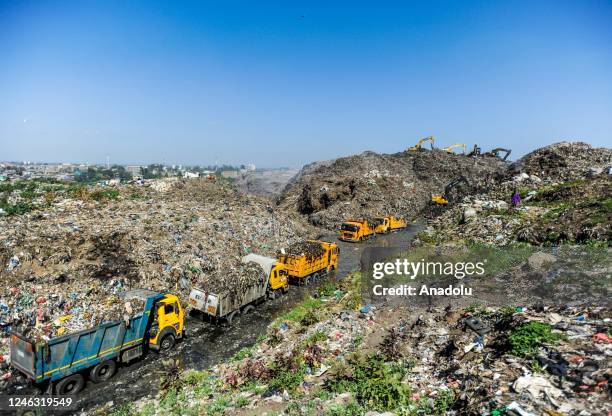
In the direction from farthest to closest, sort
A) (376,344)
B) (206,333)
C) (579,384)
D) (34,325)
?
(206,333) < (34,325) < (376,344) < (579,384)

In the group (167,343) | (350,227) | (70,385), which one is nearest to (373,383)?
(167,343)

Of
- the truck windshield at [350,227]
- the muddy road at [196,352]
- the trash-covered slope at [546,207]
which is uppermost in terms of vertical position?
the trash-covered slope at [546,207]

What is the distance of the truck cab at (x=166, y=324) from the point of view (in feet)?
37.2

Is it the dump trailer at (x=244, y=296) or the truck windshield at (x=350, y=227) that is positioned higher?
the truck windshield at (x=350, y=227)

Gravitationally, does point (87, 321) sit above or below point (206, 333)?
above

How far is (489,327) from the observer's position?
9.21m

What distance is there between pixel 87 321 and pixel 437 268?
42.8ft

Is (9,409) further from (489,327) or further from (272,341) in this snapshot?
(489,327)

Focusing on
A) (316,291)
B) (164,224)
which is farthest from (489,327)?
(164,224)

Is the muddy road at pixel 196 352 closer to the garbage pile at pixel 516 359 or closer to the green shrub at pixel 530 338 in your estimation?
the garbage pile at pixel 516 359

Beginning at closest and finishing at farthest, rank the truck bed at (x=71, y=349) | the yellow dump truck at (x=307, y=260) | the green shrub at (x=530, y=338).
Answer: the green shrub at (x=530, y=338), the truck bed at (x=71, y=349), the yellow dump truck at (x=307, y=260)

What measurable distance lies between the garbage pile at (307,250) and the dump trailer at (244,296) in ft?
5.02

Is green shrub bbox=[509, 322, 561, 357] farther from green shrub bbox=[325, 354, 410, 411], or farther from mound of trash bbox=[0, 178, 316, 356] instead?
mound of trash bbox=[0, 178, 316, 356]

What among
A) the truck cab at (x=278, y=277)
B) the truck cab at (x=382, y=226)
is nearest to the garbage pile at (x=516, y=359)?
the truck cab at (x=278, y=277)
